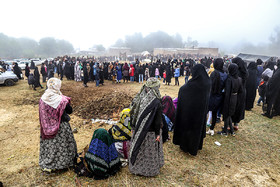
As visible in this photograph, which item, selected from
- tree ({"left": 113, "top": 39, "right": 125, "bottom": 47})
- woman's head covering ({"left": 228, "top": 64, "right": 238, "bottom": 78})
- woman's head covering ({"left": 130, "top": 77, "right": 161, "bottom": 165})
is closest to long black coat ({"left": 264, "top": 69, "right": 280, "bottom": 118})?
woman's head covering ({"left": 228, "top": 64, "right": 238, "bottom": 78})

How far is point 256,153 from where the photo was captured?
3805 millimetres

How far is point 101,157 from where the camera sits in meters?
2.82

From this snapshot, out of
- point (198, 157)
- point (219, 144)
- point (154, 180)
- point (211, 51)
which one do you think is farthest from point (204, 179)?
point (211, 51)

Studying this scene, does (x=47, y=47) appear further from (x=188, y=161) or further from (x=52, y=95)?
(x=188, y=161)

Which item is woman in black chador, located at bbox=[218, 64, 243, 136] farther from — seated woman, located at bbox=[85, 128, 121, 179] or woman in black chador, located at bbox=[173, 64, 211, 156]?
seated woman, located at bbox=[85, 128, 121, 179]

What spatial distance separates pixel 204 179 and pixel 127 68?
Answer: 34.9 feet

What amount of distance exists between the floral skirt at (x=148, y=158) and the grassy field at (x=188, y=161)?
0.49 feet

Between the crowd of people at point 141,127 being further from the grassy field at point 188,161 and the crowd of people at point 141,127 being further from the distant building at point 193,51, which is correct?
the distant building at point 193,51

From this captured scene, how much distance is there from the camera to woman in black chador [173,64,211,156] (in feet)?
10.8

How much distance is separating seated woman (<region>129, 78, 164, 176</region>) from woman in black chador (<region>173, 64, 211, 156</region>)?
0.94 m

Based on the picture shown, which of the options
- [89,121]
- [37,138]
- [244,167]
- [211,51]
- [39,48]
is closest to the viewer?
[244,167]

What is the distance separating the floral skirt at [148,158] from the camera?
2.74m

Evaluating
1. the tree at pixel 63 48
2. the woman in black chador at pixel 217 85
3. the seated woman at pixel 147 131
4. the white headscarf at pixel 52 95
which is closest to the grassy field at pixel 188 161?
the seated woman at pixel 147 131

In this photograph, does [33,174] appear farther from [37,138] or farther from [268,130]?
[268,130]
